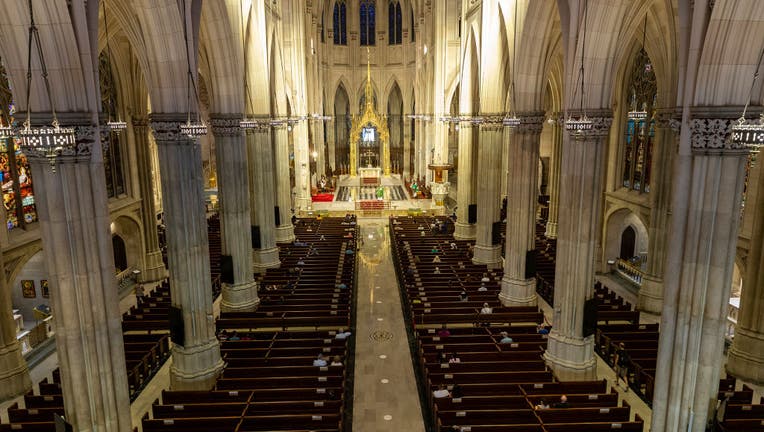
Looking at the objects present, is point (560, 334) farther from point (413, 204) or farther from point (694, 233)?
point (413, 204)

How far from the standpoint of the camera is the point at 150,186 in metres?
24.1

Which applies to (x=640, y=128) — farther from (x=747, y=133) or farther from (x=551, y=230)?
(x=747, y=133)

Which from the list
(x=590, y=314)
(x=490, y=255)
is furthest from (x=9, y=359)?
(x=490, y=255)

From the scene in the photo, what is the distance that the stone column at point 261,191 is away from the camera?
21.3 m

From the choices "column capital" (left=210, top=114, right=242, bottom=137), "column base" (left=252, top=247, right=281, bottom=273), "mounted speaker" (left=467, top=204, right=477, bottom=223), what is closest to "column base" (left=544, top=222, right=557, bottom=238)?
"mounted speaker" (left=467, top=204, right=477, bottom=223)

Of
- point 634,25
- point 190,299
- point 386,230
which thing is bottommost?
point 386,230

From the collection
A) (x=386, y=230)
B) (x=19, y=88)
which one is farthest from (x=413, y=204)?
(x=19, y=88)

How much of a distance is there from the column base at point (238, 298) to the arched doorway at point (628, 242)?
1992 cm

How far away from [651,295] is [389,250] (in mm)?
13835

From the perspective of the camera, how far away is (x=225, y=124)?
16.6m

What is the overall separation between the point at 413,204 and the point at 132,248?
881 inches

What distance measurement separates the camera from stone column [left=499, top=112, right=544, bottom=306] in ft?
58.0

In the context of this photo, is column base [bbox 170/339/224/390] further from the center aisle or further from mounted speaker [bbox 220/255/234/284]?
mounted speaker [bbox 220/255/234/284]

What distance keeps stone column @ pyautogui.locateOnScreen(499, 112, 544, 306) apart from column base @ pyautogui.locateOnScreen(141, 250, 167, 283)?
16536mm
